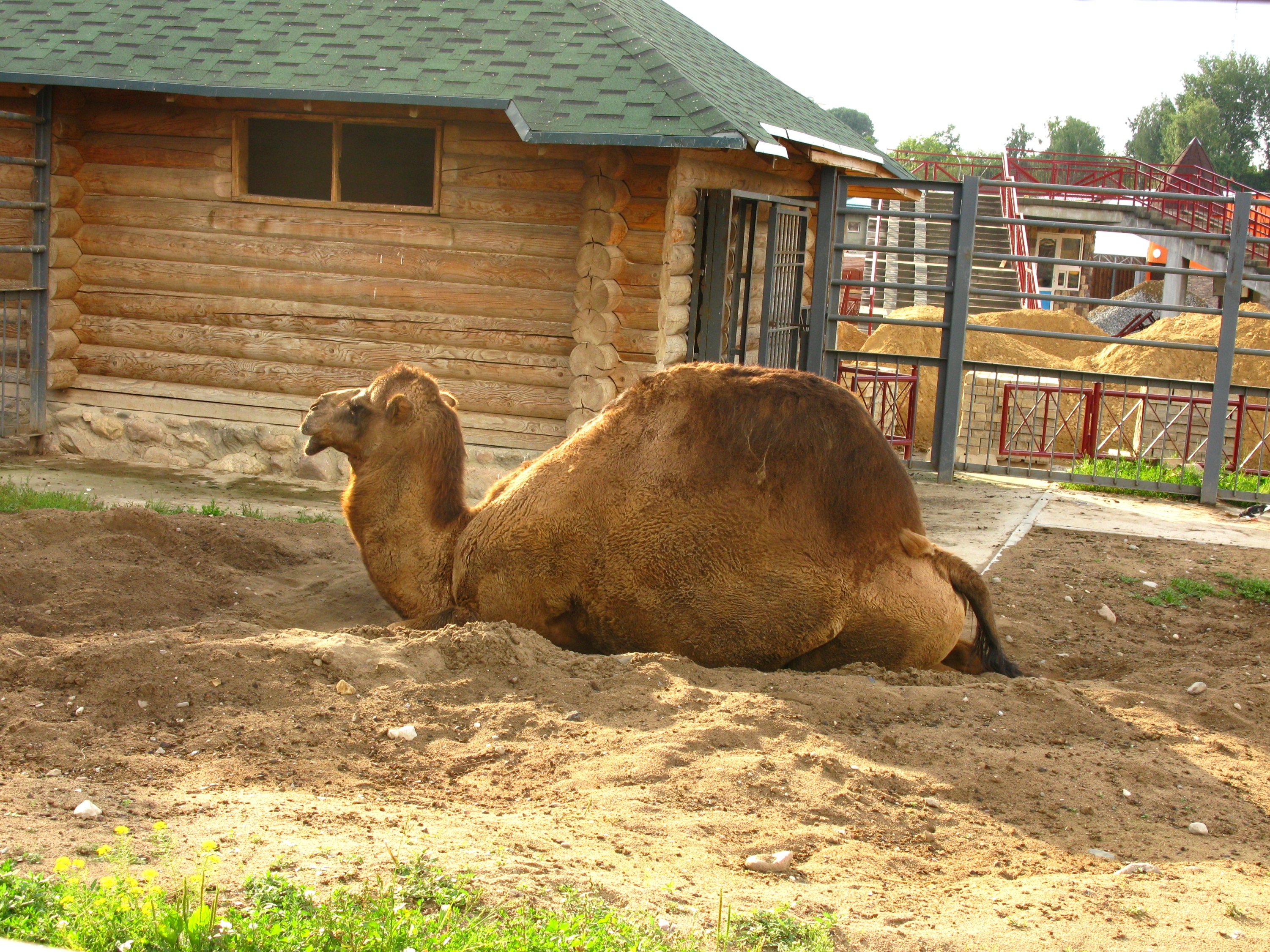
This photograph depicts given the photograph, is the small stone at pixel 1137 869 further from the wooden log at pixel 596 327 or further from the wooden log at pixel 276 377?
the wooden log at pixel 276 377

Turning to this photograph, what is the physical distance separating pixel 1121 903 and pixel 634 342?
685 centimetres

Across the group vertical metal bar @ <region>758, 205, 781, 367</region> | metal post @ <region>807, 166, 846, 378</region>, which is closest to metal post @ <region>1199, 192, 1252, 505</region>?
metal post @ <region>807, 166, 846, 378</region>

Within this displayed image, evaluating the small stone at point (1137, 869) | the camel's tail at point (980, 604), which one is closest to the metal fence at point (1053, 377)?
the camel's tail at point (980, 604)

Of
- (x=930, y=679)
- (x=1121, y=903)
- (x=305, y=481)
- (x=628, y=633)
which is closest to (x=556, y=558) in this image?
(x=628, y=633)

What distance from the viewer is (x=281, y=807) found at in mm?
3750

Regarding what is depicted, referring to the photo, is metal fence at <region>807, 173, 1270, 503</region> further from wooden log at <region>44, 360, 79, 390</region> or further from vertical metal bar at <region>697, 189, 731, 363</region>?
wooden log at <region>44, 360, 79, 390</region>

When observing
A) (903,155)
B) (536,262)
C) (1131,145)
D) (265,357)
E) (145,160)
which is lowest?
(265,357)

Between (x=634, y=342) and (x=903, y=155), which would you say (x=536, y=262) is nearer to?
(x=634, y=342)

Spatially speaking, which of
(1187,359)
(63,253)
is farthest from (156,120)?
(1187,359)

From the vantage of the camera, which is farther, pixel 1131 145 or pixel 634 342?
pixel 1131 145

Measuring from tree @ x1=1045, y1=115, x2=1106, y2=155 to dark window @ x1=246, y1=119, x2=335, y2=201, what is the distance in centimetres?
10205

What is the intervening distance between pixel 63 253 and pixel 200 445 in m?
2.02

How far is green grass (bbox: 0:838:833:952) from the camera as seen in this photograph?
2.87m

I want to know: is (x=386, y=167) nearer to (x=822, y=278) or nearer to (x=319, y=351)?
(x=319, y=351)
